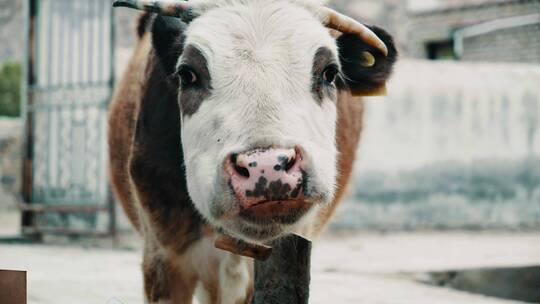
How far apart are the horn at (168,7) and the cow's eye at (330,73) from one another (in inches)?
19.7

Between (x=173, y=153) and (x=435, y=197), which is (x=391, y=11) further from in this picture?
(x=173, y=153)

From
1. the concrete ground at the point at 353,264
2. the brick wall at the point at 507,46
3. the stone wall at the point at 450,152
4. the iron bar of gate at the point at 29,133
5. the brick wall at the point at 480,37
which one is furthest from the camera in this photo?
the brick wall at the point at 480,37

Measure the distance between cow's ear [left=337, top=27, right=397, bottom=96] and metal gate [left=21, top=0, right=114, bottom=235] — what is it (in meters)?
5.02

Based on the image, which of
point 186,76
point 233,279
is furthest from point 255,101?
point 233,279

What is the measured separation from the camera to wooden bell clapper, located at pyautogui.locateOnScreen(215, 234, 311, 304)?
2.63 meters

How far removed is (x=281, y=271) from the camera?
8.67 feet

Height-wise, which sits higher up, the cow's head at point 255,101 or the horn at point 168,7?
the horn at point 168,7

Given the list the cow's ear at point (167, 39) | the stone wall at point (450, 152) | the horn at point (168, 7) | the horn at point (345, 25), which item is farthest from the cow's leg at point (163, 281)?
the stone wall at point (450, 152)

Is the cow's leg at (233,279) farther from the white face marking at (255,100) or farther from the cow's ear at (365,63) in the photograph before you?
the cow's ear at (365,63)

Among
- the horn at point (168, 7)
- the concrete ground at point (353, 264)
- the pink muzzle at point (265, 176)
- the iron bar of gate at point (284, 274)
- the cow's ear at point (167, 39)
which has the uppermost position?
the horn at point (168, 7)

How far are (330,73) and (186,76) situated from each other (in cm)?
48

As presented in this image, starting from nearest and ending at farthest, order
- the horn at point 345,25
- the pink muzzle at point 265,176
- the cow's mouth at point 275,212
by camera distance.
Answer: the pink muzzle at point 265,176 < the cow's mouth at point 275,212 < the horn at point 345,25

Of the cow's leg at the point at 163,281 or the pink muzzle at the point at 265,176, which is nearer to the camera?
the pink muzzle at the point at 265,176

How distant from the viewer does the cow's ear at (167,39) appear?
2.89m
